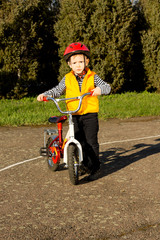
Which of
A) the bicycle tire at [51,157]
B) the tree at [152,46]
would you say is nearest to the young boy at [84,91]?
the bicycle tire at [51,157]

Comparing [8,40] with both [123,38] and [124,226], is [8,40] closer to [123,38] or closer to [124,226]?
[123,38]

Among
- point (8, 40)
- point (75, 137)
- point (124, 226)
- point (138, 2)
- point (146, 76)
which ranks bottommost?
point (124, 226)

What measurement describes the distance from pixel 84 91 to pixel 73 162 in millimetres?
1012

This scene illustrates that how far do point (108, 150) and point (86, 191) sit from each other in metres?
2.66

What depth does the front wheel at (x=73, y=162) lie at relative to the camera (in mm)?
5195

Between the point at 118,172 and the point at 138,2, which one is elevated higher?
the point at 138,2

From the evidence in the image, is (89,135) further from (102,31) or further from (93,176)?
(102,31)

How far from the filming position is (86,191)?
5.17 m

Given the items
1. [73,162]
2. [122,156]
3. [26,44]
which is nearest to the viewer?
[73,162]

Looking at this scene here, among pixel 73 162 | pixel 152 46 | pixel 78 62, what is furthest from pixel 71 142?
pixel 152 46

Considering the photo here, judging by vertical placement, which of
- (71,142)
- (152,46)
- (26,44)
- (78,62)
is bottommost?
(71,142)

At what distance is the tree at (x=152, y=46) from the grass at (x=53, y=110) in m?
3.53

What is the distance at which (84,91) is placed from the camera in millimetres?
5492

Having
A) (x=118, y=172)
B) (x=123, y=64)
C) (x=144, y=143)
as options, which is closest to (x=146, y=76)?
(x=123, y=64)
